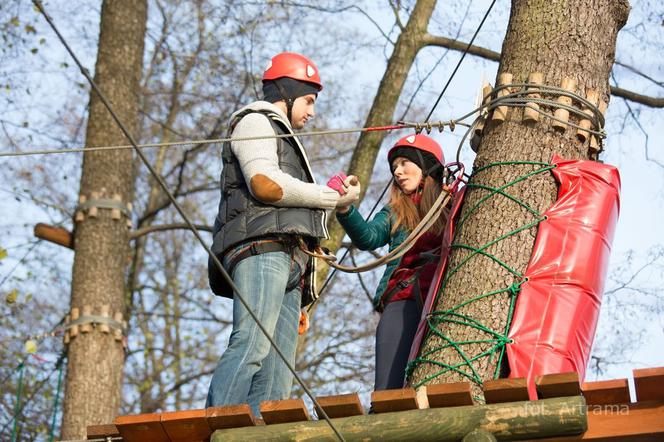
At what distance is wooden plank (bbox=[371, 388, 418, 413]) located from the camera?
4.13m

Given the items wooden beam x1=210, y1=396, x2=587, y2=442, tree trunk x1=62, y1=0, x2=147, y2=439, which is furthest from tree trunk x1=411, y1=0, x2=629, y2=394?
tree trunk x1=62, y1=0, x2=147, y2=439

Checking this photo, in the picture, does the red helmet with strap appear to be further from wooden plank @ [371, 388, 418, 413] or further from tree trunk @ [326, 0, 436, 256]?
tree trunk @ [326, 0, 436, 256]

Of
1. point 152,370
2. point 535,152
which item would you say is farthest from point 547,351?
point 152,370

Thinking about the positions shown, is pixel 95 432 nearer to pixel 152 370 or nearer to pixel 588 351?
pixel 588 351

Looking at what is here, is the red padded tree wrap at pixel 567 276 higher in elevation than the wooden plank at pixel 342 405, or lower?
higher

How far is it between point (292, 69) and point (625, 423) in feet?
6.93

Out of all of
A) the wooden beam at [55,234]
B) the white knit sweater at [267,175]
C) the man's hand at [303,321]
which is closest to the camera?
the white knit sweater at [267,175]

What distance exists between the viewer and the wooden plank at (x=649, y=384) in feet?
13.0

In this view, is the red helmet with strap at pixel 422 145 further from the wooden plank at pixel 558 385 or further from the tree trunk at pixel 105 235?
the tree trunk at pixel 105 235

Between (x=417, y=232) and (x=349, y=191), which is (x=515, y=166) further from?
(x=349, y=191)

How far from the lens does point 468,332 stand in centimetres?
461

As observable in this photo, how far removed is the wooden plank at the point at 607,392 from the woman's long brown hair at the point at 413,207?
1593 mm

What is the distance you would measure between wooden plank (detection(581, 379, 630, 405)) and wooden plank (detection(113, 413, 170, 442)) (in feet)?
4.79

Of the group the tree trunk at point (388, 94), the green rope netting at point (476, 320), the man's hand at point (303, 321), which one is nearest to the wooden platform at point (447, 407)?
the green rope netting at point (476, 320)
